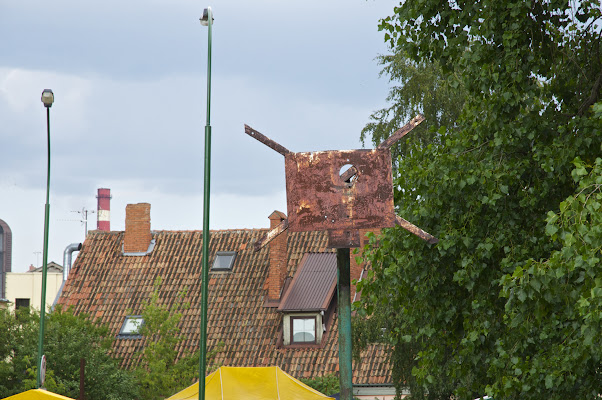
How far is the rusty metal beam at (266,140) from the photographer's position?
10352 mm

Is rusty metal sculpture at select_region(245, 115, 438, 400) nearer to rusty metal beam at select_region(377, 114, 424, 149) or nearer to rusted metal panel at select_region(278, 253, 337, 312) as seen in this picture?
rusty metal beam at select_region(377, 114, 424, 149)

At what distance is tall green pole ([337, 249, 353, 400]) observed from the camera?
10.3 m

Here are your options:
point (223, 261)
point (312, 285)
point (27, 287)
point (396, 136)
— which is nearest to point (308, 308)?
point (312, 285)

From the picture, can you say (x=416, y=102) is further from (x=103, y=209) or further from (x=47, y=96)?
(x=103, y=209)

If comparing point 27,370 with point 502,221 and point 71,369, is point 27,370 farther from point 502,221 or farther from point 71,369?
point 502,221

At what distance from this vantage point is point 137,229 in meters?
41.8

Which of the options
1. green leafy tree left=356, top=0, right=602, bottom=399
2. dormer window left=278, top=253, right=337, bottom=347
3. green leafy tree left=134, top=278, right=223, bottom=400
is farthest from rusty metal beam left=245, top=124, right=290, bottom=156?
dormer window left=278, top=253, right=337, bottom=347

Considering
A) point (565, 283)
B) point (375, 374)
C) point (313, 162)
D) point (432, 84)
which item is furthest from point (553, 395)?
point (375, 374)

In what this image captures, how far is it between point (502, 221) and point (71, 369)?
21115 mm

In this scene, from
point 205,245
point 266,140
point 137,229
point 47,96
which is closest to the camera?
point 266,140

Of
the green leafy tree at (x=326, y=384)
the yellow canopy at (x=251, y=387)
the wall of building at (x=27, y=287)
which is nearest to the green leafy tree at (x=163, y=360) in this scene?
the green leafy tree at (x=326, y=384)

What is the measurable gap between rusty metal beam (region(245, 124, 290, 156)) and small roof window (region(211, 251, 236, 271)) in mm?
29035

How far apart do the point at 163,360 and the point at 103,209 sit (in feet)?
131

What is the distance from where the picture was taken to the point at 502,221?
44.9ft
